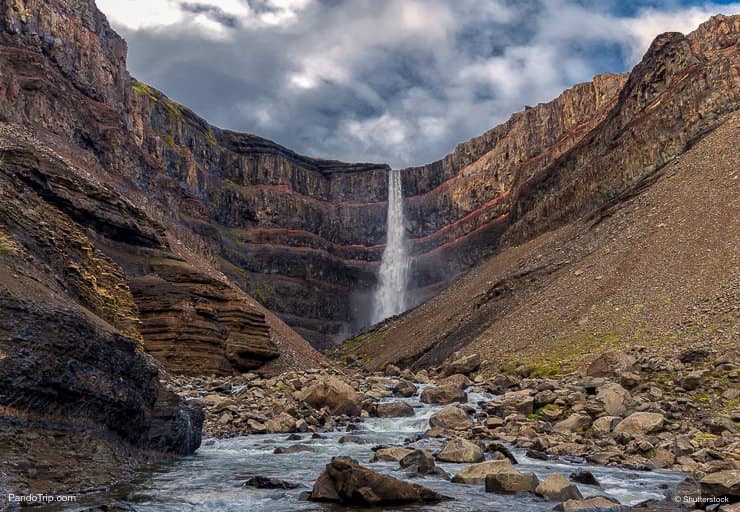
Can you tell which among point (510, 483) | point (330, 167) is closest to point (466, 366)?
point (510, 483)

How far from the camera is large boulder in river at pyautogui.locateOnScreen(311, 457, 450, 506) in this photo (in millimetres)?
10961

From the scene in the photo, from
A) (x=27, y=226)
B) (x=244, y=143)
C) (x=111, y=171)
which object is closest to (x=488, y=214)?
→ (x=244, y=143)

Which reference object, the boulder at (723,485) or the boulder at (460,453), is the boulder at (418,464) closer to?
the boulder at (460,453)

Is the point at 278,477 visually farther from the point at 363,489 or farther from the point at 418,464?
the point at 363,489

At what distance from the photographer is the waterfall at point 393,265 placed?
118375 mm

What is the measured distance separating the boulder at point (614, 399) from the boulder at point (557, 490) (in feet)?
36.5

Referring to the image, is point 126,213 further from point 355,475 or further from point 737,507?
point 737,507

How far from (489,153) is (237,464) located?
12038cm

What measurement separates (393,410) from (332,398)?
2.98 meters

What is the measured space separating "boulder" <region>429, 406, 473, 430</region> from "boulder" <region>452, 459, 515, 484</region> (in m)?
8.90

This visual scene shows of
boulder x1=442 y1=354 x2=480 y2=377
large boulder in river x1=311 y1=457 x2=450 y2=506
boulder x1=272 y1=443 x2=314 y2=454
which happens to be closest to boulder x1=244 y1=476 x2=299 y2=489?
large boulder in river x1=311 y1=457 x2=450 y2=506

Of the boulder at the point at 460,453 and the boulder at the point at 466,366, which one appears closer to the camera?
the boulder at the point at 460,453

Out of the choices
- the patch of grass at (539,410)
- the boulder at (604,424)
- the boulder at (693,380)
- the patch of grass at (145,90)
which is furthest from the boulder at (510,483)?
the patch of grass at (145,90)

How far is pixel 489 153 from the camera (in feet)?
420
